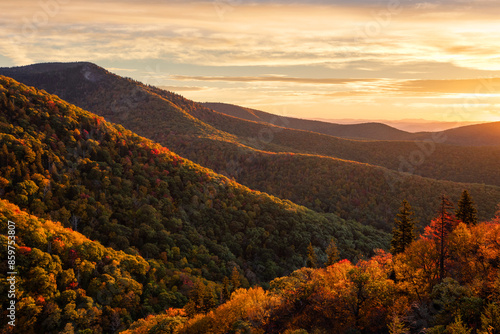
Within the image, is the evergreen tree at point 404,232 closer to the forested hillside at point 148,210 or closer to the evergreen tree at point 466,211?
the evergreen tree at point 466,211

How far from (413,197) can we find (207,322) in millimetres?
121769

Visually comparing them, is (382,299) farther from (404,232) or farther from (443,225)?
(404,232)

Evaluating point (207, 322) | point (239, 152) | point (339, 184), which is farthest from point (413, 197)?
point (207, 322)

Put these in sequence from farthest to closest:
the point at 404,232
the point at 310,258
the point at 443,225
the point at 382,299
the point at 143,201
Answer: the point at 143,201 → the point at 310,258 → the point at 404,232 → the point at 443,225 → the point at 382,299

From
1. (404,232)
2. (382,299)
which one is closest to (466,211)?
(404,232)

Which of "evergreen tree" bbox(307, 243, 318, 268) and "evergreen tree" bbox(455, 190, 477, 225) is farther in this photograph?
"evergreen tree" bbox(307, 243, 318, 268)

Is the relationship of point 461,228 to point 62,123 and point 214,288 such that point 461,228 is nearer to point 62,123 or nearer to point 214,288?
point 214,288

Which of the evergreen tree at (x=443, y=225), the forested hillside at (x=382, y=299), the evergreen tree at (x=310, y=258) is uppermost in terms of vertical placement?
the evergreen tree at (x=443, y=225)

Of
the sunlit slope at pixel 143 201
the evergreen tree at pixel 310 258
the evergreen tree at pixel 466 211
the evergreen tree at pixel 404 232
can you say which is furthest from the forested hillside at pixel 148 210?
the evergreen tree at pixel 466 211

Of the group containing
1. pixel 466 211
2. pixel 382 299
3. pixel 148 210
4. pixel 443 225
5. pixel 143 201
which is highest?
pixel 466 211

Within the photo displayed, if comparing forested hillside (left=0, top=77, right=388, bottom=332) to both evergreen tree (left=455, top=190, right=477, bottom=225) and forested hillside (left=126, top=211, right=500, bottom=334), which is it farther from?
evergreen tree (left=455, top=190, right=477, bottom=225)

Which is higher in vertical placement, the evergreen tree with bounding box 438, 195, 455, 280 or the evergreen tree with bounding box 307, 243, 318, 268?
the evergreen tree with bounding box 438, 195, 455, 280

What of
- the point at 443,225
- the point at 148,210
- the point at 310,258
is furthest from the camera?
the point at 148,210

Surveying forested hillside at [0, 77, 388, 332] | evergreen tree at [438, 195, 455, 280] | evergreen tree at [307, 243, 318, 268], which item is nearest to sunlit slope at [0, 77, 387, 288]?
forested hillside at [0, 77, 388, 332]
